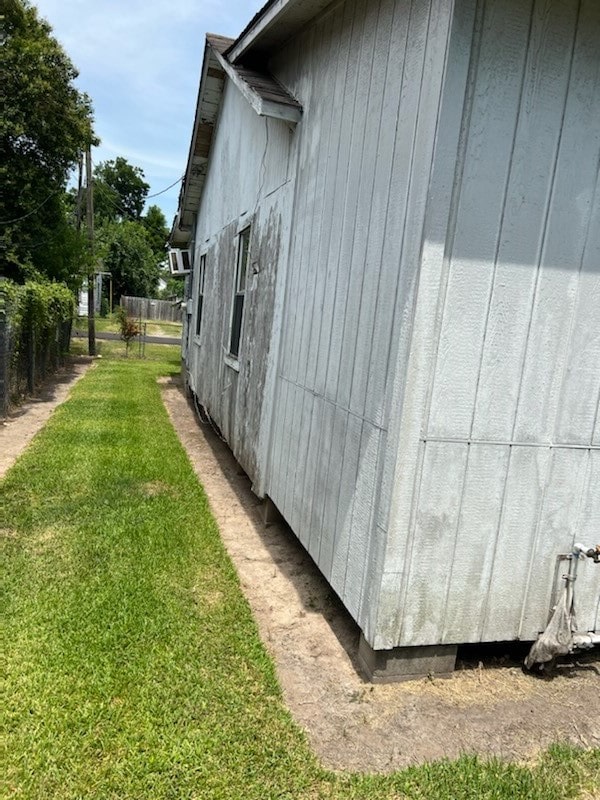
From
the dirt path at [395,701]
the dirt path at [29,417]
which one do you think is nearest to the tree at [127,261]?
the dirt path at [29,417]

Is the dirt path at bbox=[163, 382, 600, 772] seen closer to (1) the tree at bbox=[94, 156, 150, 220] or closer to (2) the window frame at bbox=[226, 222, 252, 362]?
(2) the window frame at bbox=[226, 222, 252, 362]

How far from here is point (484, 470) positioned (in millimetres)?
2740

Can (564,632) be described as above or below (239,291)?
below

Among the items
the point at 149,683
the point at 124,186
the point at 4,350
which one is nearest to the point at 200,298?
the point at 4,350

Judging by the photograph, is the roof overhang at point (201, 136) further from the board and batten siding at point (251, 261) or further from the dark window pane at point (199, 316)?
the dark window pane at point (199, 316)

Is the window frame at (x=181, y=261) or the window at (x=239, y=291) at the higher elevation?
the window frame at (x=181, y=261)

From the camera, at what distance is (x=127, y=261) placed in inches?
1750

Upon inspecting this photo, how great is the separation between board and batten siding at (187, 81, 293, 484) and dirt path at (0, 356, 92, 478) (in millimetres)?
2344

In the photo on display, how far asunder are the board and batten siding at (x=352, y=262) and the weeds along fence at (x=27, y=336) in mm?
5541

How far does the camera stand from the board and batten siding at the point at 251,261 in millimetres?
4984

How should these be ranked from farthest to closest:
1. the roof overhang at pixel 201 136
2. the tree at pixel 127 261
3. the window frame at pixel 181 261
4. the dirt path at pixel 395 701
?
the tree at pixel 127 261 < the window frame at pixel 181 261 < the roof overhang at pixel 201 136 < the dirt path at pixel 395 701

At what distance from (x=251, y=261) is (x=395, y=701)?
4.40m

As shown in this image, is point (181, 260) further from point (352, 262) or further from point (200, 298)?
point (352, 262)

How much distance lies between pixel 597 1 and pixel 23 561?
4385 mm
